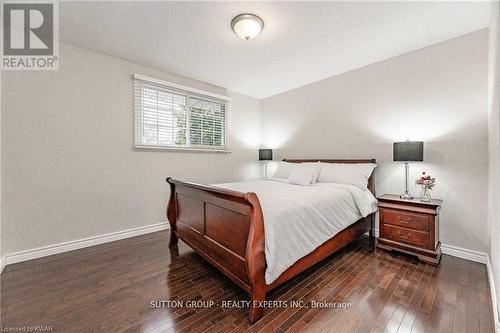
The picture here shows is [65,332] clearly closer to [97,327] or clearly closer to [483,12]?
[97,327]

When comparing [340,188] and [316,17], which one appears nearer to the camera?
[316,17]

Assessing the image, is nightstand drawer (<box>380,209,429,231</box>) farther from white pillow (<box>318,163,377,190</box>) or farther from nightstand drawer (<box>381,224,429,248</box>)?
white pillow (<box>318,163,377,190</box>)

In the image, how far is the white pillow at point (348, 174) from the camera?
9.33ft

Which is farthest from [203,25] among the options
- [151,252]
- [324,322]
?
[324,322]

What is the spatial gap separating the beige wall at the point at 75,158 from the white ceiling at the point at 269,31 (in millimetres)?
436

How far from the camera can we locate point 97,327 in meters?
1.40

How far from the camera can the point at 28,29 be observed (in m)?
2.27

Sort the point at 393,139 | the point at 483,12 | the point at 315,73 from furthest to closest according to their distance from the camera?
the point at 315,73 → the point at 393,139 → the point at 483,12

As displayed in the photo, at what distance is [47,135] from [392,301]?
389 centimetres

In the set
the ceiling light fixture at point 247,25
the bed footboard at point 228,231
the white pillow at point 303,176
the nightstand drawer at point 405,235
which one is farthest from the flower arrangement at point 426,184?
the ceiling light fixture at point 247,25

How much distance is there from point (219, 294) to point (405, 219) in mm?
2173

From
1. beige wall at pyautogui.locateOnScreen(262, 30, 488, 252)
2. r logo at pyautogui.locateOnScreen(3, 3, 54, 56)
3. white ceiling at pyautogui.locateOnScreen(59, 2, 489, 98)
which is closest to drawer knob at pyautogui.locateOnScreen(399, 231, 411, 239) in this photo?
beige wall at pyautogui.locateOnScreen(262, 30, 488, 252)

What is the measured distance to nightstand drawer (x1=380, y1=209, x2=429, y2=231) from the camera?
227 centimetres

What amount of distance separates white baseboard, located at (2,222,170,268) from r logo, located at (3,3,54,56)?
221cm
